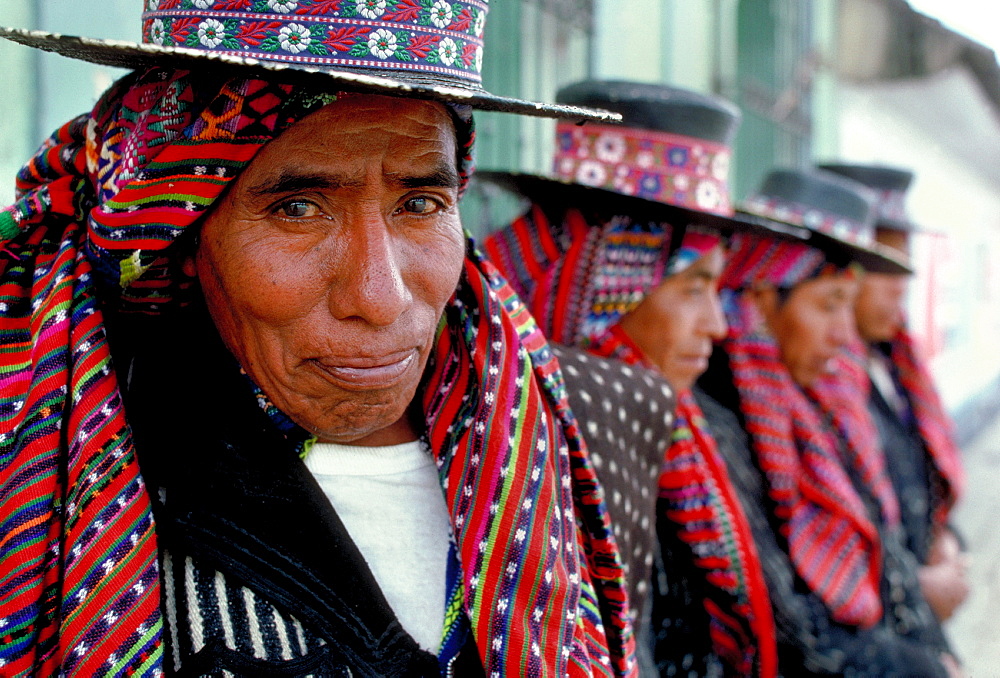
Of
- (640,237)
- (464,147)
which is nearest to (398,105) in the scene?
(464,147)

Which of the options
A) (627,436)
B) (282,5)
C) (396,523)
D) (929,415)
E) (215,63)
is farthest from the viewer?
(929,415)

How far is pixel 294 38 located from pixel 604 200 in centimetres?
143

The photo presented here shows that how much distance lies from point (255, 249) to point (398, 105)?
0.33 metres

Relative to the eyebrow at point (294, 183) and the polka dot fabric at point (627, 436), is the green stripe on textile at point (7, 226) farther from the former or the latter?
the polka dot fabric at point (627, 436)

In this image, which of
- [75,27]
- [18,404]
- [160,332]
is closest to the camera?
[18,404]

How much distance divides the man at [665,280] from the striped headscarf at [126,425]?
862 millimetres

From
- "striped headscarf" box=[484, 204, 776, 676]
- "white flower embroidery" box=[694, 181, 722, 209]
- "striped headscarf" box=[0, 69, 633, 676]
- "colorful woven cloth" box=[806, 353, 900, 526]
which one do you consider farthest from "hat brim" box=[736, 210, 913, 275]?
"striped headscarf" box=[0, 69, 633, 676]

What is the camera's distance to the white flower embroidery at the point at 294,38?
136 cm

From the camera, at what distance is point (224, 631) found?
1.43 metres

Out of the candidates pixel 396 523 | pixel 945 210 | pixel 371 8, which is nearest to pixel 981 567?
pixel 396 523

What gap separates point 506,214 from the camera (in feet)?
13.7

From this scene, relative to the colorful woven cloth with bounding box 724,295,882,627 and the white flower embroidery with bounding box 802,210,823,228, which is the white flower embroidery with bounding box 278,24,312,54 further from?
the white flower embroidery with bounding box 802,210,823,228

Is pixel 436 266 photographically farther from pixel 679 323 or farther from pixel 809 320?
pixel 809 320

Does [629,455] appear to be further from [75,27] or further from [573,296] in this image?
[75,27]
